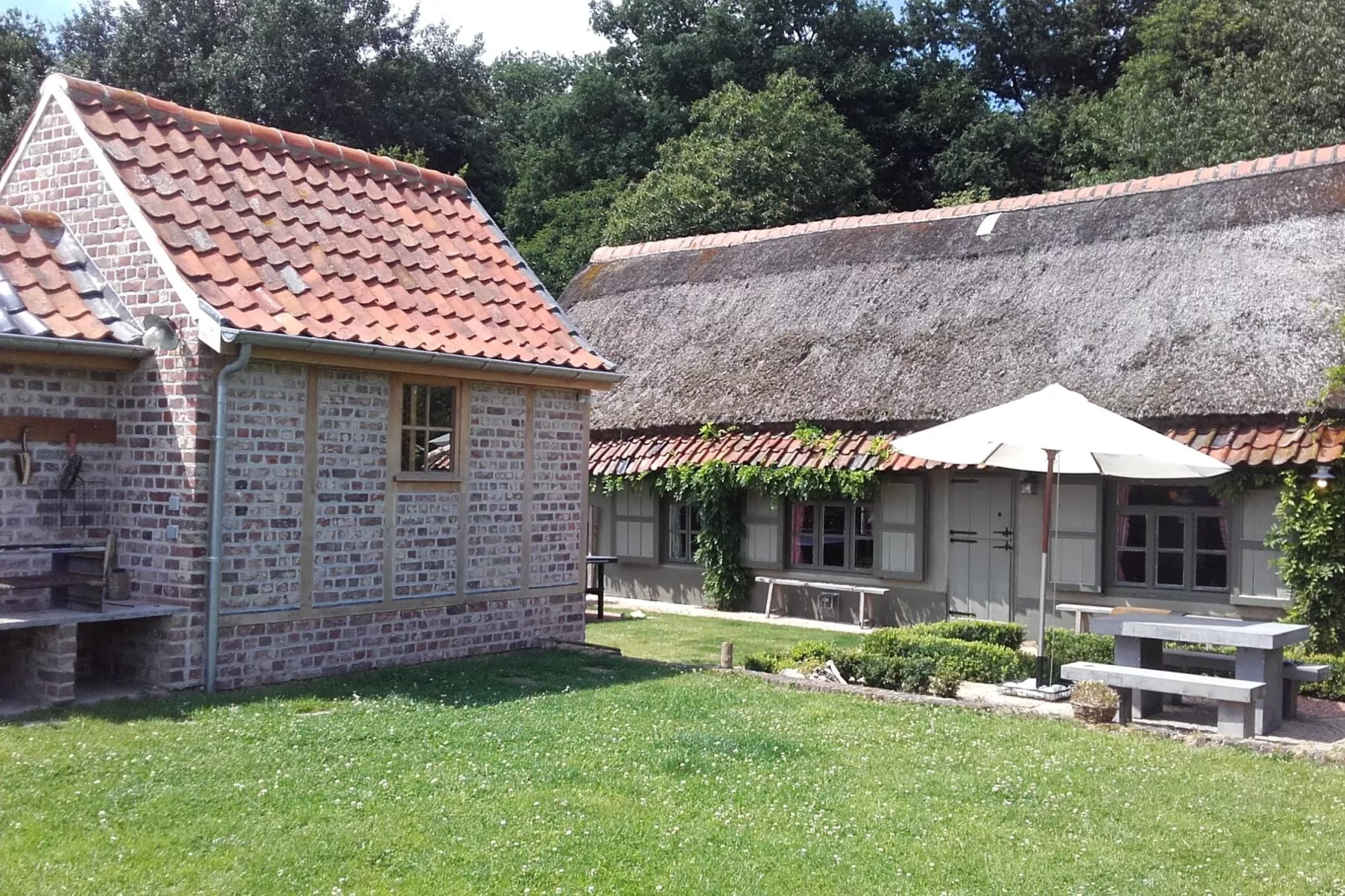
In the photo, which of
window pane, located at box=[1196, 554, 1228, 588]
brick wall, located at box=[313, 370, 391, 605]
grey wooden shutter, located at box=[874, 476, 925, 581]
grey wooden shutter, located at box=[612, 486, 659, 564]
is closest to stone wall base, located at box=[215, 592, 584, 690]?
brick wall, located at box=[313, 370, 391, 605]

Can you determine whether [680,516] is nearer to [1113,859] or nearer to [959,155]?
[1113,859]

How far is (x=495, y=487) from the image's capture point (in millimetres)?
10562

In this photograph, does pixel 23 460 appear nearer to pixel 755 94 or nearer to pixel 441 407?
pixel 441 407

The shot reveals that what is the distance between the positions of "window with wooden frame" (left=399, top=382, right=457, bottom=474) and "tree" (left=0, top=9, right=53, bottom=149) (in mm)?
22059

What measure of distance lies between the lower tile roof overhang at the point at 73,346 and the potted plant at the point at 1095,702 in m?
7.07

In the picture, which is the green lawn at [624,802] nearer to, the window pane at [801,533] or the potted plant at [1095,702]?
the potted plant at [1095,702]

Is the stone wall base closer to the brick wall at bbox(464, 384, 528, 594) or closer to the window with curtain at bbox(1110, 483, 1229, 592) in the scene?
the brick wall at bbox(464, 384, 528, 594)

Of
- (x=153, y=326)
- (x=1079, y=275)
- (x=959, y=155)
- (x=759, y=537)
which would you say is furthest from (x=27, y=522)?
(x=959, y=155)

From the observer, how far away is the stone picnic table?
8453 mm

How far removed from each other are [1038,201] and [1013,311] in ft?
8.56

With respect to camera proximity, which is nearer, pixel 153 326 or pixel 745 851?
pixel 745 851

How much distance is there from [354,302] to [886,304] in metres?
8.79

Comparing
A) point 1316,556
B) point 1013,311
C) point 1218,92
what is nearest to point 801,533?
point 1013,311

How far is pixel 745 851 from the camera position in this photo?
17.7 ft
